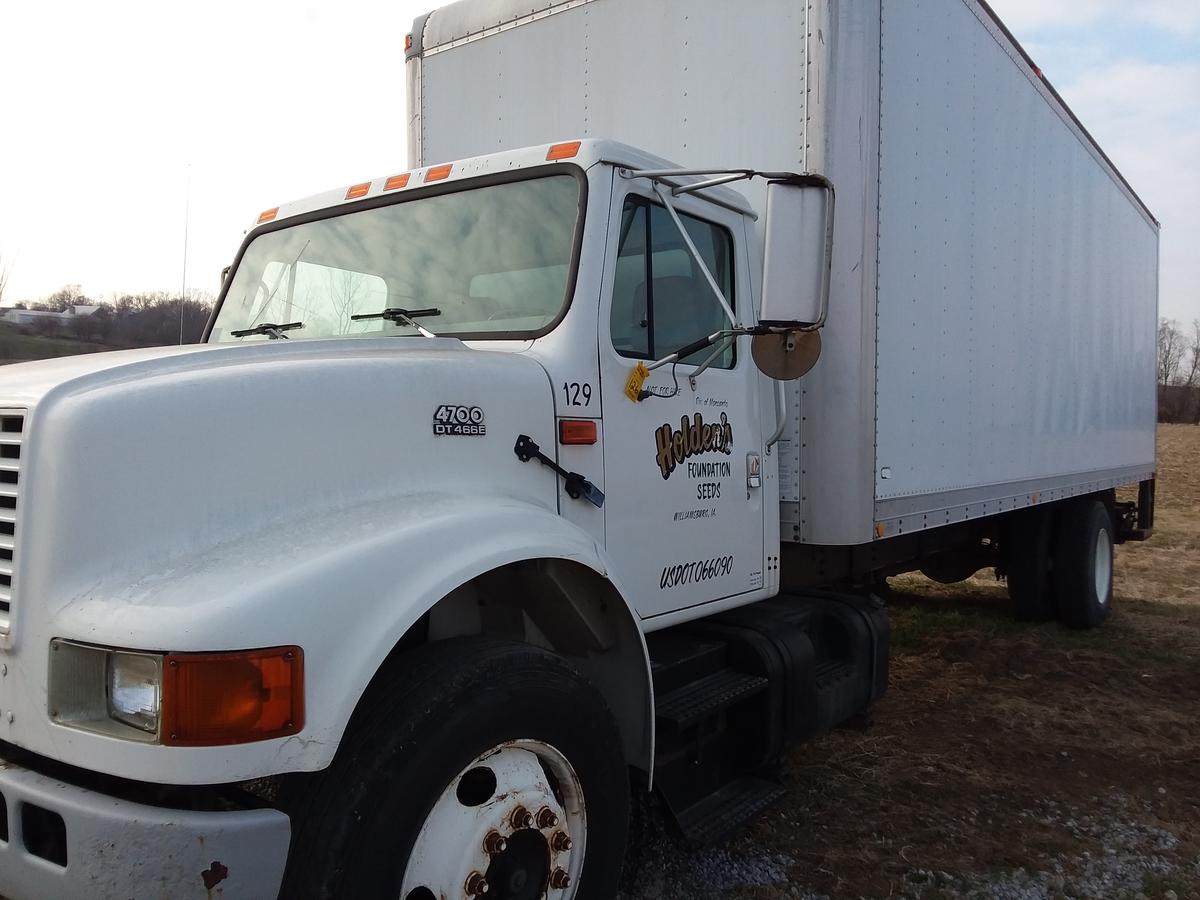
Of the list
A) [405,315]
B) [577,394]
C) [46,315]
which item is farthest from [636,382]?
[46,315]

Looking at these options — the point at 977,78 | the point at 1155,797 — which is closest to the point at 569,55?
the point at 977,78

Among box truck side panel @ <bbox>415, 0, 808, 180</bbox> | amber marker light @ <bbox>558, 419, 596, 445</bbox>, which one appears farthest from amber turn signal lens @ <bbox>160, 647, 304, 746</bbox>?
box truck side panel @ <bbox>415, 0, 808, 180</bbox>

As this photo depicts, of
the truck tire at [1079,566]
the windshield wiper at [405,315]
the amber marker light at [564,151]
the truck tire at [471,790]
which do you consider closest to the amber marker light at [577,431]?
the windshield wiper at [405,315]

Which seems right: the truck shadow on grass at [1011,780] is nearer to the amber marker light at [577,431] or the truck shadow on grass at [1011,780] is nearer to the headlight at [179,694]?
the amber marker light at [577,431]

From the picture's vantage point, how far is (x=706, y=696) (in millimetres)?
3311

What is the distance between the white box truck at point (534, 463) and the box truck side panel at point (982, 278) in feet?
0.11

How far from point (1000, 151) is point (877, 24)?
Answer: 1.74 metres

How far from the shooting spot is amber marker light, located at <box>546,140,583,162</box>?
3053 mm

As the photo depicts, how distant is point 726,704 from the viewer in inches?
129

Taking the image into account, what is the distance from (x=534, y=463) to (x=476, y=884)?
1.10m

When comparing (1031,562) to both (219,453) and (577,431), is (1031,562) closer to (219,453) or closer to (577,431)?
(577,431)

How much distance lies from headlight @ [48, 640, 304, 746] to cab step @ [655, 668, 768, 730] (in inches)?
59.1

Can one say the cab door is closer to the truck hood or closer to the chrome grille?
the truck hood

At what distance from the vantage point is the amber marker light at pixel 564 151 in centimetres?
305
